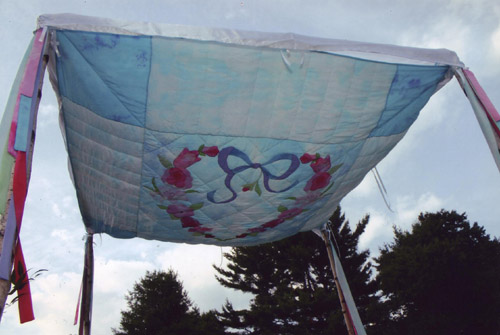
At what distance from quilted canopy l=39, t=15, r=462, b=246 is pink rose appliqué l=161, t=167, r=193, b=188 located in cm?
1

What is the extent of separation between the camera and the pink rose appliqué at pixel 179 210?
4.56m

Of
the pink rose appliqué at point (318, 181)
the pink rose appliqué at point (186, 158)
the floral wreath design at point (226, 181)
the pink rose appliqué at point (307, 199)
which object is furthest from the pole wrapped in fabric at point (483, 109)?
the pink rose appliqué at point (186, 158)

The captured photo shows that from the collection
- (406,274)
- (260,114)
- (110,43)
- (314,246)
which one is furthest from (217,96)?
(406,274)

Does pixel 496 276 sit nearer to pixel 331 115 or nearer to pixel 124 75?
pixel 331 115

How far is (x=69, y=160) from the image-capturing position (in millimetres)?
4121

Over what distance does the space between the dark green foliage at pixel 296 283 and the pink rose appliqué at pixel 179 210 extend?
9.76 meters

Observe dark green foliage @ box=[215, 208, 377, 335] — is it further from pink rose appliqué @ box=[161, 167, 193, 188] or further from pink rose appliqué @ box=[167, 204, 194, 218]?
pink rose appliqué @ box=[161, 167, 193, 188]

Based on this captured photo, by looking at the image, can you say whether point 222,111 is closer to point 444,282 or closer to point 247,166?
point 247,166

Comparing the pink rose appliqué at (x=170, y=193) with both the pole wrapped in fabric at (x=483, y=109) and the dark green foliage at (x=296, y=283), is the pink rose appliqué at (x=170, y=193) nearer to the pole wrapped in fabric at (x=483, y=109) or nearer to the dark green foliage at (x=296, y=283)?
the pole wrapped in fabric at (x=483, y=109)

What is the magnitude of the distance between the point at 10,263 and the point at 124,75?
158cm

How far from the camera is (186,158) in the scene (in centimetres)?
382

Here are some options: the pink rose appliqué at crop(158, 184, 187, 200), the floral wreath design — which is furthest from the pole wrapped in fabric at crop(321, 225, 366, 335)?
the pink rose appliqué at crop(158, 184, 187, 200)

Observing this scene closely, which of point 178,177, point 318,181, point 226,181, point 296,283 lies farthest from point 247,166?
point 296,283

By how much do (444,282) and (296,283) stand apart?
5675 millimetres
